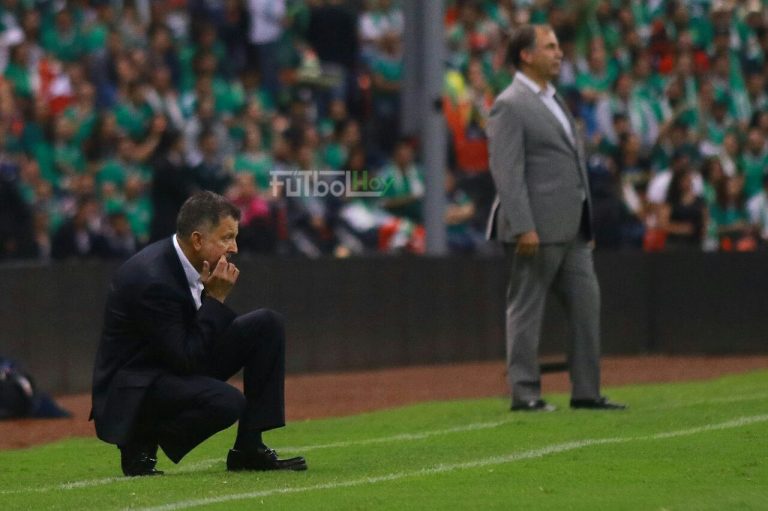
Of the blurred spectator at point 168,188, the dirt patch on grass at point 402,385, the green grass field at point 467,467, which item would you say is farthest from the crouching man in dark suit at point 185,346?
the blurred spectator at point 168,188

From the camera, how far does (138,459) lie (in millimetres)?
8641

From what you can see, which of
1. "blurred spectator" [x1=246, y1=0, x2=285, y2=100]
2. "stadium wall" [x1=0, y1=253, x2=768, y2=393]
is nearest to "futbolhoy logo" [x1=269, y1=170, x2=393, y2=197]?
"stadium wall" [x1=0, y1=253, x2=768, y2=393]

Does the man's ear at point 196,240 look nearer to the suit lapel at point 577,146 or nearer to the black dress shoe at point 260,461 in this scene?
the black dress shoe at point 260,461

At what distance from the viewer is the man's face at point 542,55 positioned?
1171cm

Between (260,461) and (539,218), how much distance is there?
3.47 meters

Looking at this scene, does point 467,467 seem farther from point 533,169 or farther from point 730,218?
point 730,218

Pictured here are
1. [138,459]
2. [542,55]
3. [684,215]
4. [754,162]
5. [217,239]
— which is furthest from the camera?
[754,162]

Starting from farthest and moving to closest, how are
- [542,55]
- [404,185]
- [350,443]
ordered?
[404,185]
[542,55]
[350,443]

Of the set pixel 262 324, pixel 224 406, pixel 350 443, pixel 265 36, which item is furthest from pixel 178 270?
pixel 265 36

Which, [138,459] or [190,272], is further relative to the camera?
[138,459]

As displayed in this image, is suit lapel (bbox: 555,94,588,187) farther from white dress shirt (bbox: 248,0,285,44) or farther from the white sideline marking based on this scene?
white dress shirt (bbox: 248,0,285,44)

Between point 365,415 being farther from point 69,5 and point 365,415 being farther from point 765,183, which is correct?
point 765,183

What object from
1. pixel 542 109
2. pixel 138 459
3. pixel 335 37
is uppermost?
pixel 335 37

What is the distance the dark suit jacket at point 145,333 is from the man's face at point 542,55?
3.90 metres
